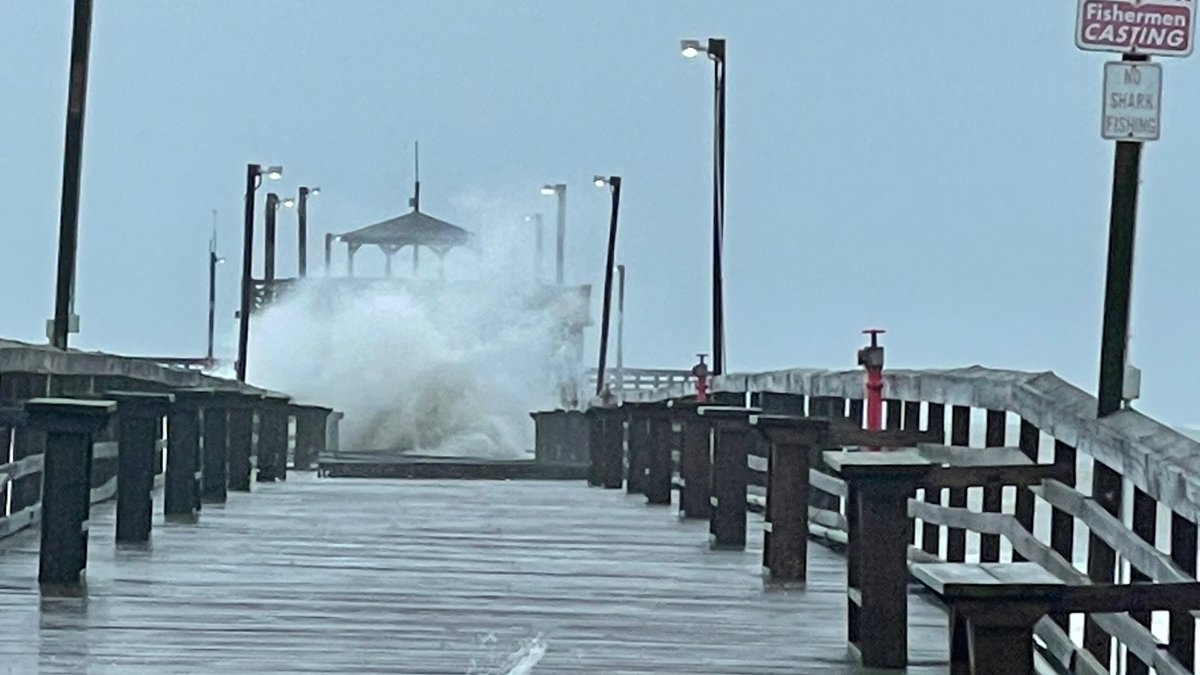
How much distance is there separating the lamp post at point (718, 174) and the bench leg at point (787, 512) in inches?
824

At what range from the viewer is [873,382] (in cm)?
1066

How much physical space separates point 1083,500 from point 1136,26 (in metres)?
1.48

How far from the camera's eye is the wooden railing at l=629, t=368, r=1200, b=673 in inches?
240

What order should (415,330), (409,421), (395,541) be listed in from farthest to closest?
1. (415,330)
2. (409,421)
3. (395,541)

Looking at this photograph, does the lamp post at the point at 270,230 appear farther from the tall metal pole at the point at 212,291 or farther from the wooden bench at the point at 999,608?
the wooden bench at the point at 999,608

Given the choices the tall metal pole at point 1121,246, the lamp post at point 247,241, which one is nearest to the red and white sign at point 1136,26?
the tall metal pole at point 1121,246

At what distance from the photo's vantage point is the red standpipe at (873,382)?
10.6 m

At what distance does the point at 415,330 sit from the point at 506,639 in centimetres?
5054

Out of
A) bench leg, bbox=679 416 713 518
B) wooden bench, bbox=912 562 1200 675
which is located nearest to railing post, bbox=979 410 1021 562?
wooden bench, bbox=912 562 1200 675

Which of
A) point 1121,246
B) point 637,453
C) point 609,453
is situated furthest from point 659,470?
point 1121,246

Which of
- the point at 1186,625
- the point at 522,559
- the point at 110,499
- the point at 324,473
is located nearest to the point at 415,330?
the point at 324,473

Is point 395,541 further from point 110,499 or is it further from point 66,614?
point 66,614

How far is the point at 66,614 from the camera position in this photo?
798cm

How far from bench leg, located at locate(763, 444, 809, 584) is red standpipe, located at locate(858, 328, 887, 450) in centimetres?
82
